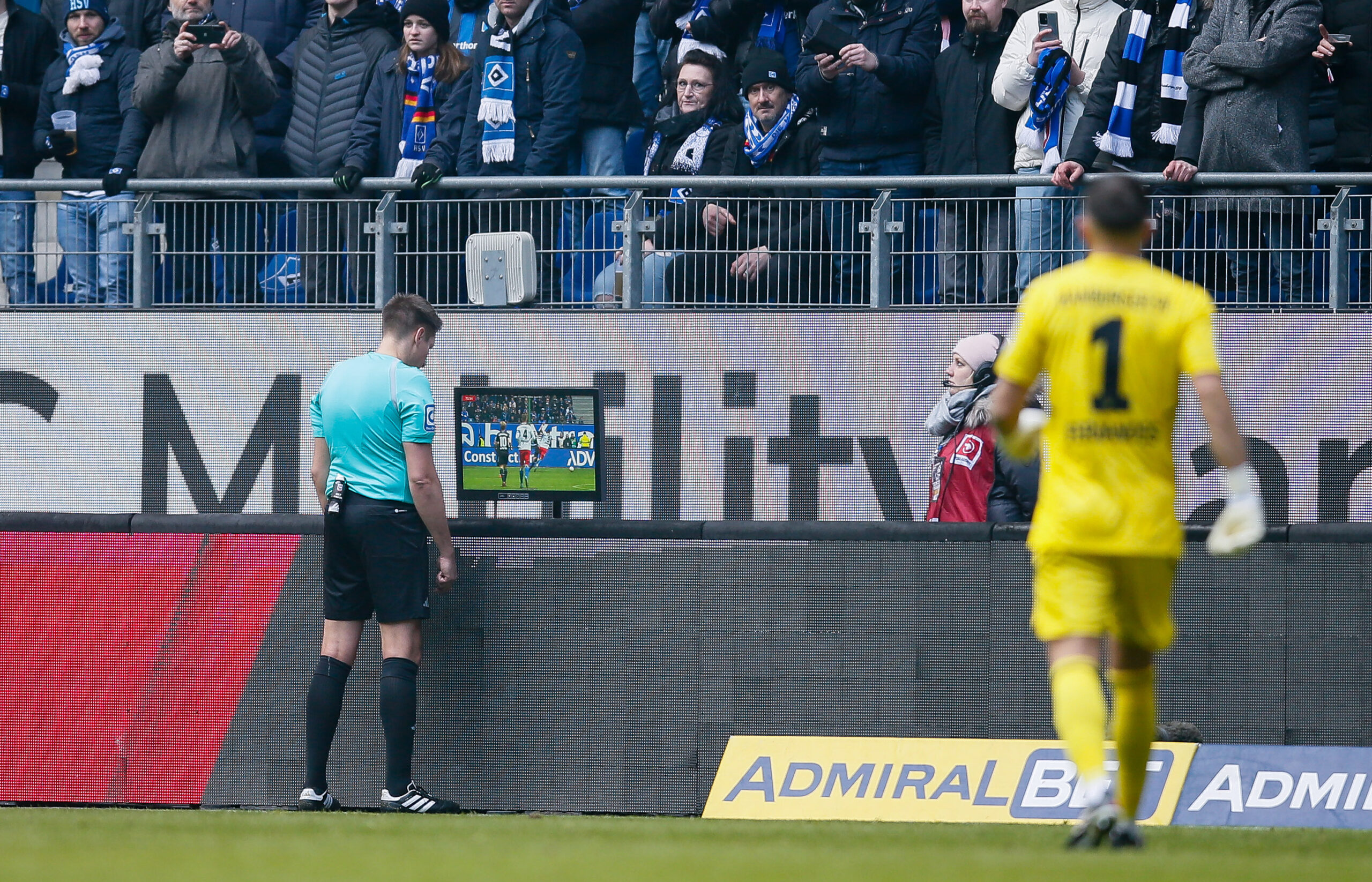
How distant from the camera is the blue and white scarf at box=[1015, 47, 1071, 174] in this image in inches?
438

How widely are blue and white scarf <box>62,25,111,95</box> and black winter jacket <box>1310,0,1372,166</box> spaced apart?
8324mm

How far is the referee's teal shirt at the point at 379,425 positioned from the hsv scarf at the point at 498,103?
11.6ft

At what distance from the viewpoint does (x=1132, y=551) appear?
6.01 meters

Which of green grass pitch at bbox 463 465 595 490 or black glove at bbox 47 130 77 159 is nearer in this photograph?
green grass pitch at bbox 463 465 595 490

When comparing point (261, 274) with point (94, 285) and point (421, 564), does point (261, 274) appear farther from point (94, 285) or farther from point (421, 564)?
point (421, 564)

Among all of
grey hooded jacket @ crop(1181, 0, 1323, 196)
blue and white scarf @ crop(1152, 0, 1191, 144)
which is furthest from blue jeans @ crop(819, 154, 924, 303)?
grey hooded jacket @ crop(1181, 0, 1323, 196)

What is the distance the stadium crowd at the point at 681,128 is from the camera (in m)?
10.6

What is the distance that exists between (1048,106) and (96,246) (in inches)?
236

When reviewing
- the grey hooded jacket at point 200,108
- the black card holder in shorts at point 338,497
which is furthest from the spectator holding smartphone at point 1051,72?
the grey hooded jacket at point 200,108

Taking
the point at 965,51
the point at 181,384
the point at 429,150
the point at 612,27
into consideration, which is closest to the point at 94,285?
the point at 181,384

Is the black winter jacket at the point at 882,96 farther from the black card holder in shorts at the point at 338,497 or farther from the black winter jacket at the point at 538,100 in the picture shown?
the black card holder in shorts at the point at 338,497

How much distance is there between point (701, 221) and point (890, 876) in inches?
241

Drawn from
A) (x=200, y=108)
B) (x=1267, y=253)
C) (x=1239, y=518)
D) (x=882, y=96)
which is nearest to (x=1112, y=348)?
(x=1239, y=518)

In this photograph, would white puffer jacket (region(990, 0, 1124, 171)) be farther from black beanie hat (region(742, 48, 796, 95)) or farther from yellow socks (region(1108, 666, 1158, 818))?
yellow socks (region(1108, 666, 1158, 818))
